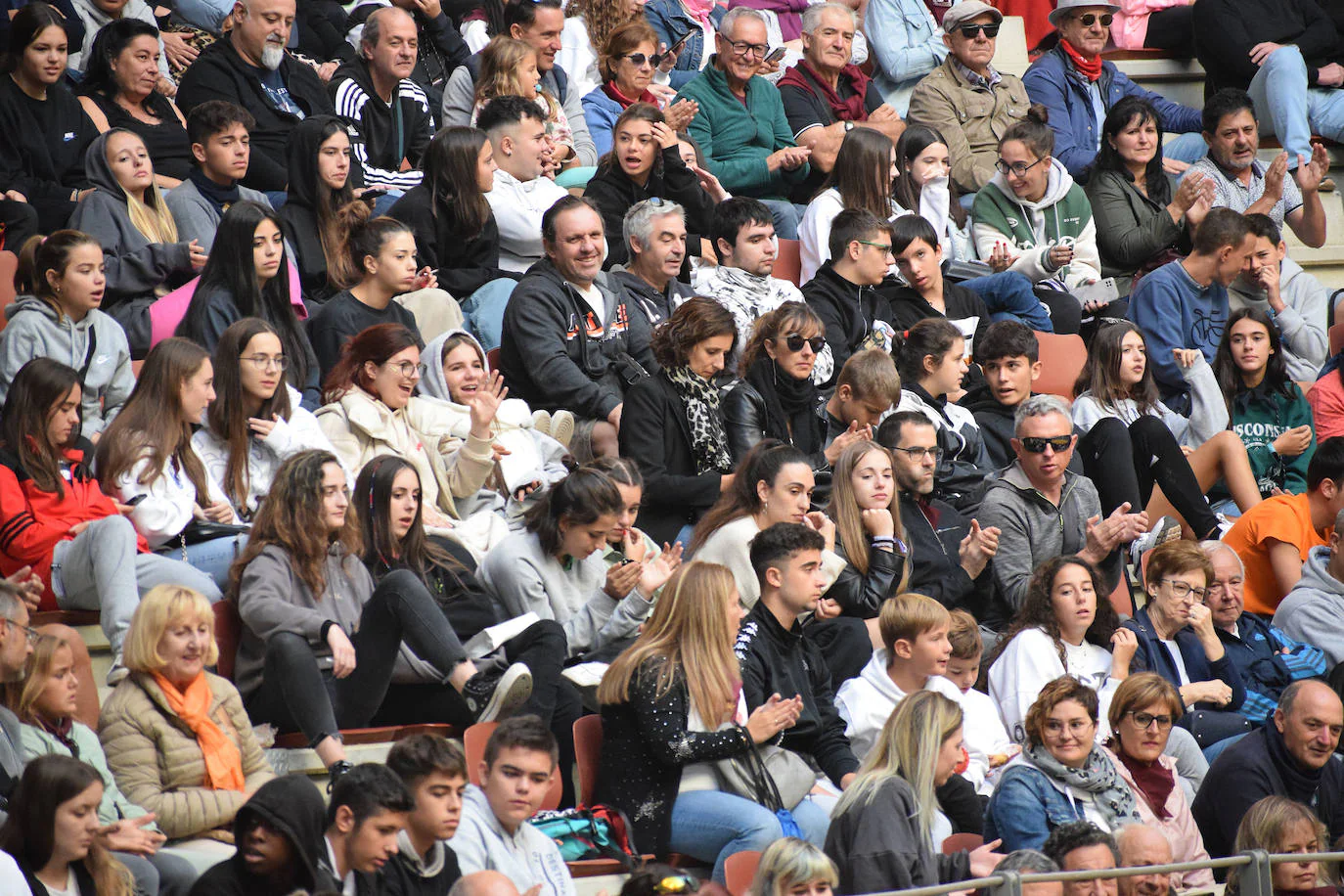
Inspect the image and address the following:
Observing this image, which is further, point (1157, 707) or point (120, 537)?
point (1157, 707)

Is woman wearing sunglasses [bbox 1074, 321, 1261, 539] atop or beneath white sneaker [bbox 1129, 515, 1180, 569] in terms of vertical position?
atop

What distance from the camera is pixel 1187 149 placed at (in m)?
10.5

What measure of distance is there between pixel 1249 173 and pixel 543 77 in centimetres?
386

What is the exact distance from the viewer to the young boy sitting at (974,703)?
6059mm

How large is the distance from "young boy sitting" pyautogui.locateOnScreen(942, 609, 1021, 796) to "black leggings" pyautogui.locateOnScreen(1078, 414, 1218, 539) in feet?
5.23

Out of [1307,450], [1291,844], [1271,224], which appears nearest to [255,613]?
[1291,844]

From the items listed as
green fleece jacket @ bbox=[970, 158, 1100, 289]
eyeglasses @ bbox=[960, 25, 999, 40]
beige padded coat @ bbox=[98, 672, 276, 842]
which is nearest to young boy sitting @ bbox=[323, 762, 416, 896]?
beige padded coat @ bbox=[98, 672, 276, 842]

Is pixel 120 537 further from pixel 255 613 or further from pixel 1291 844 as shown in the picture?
pixel 1291 844

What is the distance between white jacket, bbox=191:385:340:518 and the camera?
620cm

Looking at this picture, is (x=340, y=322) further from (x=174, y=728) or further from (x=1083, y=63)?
(x=1083, y=63)

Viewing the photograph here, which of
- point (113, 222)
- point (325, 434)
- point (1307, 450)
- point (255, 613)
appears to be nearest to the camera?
point (255, 613)

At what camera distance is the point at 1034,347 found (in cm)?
780

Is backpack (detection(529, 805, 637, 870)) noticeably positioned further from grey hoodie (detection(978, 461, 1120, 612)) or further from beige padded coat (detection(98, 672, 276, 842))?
grey hoodie (detection(978, 461, 1120, 612))

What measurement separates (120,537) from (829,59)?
5741mm
